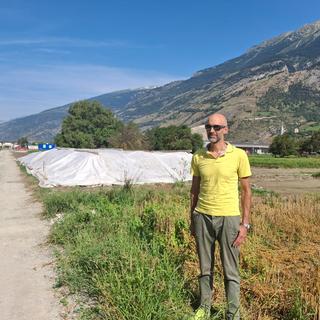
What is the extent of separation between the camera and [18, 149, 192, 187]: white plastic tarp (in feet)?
72.8

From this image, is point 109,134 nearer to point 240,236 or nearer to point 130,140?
point 130,140

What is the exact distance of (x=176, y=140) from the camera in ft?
232

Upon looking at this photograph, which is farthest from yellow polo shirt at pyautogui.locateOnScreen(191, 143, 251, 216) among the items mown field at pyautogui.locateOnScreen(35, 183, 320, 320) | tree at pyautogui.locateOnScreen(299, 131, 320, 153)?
tree at pyautogui.locateOnScreen(299, 131, 320, 153)

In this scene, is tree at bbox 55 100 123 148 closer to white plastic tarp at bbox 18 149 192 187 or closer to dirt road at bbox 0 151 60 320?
white plastic tarp at bbox 18 149 192 187

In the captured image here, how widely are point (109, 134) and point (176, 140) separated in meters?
15.6

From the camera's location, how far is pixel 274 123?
14788 cm

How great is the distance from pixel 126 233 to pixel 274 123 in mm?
147300

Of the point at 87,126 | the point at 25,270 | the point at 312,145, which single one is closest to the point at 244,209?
the point at 25,270

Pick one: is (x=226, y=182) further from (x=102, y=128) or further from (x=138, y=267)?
(x=102, y=128)

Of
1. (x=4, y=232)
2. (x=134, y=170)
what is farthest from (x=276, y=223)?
(x=134, y=170)

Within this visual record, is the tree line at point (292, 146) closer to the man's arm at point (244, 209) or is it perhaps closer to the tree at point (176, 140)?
the tree at point (176, 140)

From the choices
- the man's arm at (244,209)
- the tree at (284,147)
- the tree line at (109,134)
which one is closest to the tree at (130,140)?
the tree line at (109,134)

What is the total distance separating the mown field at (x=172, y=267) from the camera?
163 inches

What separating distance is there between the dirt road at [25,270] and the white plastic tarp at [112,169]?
33.0 feet
